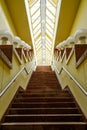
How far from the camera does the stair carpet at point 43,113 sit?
284 cm

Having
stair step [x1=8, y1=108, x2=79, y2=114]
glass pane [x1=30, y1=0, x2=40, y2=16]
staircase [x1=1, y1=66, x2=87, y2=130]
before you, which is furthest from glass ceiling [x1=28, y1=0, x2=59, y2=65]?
stair step [x1=8, y1=108, x2=79, y2=114]

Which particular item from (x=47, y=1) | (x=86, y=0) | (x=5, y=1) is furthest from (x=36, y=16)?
(x=86, y=0)

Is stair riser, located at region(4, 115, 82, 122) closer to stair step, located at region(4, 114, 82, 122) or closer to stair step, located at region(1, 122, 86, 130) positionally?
stair step, located at region(4, 114, 82, 122)

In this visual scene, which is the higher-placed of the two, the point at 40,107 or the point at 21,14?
the point at 21,14

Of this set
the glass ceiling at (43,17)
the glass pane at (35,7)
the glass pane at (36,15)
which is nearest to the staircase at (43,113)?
the glass ceiling at (43,17)

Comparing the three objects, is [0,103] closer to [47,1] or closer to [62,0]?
[62,0]

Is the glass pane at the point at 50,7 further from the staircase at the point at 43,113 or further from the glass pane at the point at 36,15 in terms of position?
the staircase at the point at 43,113

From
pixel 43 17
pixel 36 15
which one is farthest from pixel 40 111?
pixel 36 15

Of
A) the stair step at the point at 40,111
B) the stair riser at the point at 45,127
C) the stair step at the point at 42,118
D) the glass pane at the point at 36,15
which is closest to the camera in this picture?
the stair riser at the point at 45,127

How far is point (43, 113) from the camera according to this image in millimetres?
3615

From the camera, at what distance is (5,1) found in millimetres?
7387

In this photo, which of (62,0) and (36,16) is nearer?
(62,0)

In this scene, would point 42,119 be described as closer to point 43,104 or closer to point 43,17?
point 43,104

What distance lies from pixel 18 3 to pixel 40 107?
4.83 metres
